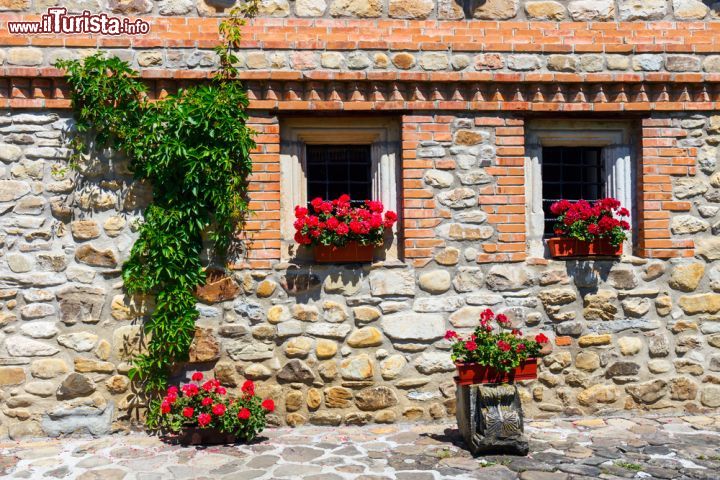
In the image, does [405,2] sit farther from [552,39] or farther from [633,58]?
[633,58]

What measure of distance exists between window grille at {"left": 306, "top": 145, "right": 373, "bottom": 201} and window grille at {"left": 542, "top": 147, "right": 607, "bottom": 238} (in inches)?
67.8

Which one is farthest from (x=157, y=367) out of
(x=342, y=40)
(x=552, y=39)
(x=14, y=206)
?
(x=552, y=39)

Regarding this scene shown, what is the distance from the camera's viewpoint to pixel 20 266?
20.7 ft

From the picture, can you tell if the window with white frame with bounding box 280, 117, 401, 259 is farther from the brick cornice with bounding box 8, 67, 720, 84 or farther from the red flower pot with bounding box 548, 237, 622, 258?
the red flower pot with bounding box 548, 237, 622, 258

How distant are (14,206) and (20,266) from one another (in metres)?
0.52

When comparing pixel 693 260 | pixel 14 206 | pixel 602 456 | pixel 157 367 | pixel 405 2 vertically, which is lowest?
pixel 602 456

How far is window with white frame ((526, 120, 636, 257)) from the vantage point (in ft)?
22.7

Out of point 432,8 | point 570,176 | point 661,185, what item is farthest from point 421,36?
point 661,185

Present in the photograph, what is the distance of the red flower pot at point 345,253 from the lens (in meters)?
6.45

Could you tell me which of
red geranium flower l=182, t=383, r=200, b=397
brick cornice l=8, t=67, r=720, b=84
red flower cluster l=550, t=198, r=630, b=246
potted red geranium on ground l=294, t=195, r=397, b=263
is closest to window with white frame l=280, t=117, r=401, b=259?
potted red geranium on ground l=294, t=195, r=397, b=263

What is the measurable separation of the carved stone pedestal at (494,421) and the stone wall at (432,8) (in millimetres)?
3369

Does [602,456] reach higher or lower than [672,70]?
lower

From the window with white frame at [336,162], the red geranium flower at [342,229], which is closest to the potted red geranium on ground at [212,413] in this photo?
the window with white frame at [336,162]

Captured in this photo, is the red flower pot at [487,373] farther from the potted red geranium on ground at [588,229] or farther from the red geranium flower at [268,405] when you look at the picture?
the red geranium flower at [268,405]
